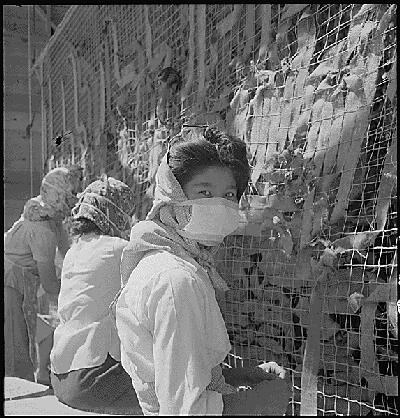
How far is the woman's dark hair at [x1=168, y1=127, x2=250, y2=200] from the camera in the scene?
1240mm

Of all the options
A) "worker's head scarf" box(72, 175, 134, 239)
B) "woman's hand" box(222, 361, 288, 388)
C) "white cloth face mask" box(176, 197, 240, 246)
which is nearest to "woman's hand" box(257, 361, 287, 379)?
"woman's hand" box(222, 361, 288, 388)

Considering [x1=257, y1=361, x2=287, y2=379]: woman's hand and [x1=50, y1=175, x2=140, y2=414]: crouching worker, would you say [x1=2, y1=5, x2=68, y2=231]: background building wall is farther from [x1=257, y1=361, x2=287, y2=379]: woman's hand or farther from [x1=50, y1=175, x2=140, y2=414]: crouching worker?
[x1=257, y1=361, x2=287, y2=379]: woman's hand

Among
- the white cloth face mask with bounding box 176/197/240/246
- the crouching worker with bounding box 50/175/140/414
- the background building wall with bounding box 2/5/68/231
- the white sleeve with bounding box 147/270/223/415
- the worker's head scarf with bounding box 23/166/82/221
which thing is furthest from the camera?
the worker's head scarf with bounding box 23/166/82/221

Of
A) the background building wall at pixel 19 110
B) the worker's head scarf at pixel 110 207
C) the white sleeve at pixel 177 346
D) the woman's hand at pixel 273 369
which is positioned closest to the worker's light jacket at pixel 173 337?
the white sleeve at pixel 177 346

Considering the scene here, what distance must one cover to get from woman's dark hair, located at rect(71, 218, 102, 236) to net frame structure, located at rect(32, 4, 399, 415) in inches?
4.9

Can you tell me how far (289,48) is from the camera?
1303 millimetres

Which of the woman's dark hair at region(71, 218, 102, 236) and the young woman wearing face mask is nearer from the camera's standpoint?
the young woman wearing face mask

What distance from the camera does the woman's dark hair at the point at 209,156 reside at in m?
1.24

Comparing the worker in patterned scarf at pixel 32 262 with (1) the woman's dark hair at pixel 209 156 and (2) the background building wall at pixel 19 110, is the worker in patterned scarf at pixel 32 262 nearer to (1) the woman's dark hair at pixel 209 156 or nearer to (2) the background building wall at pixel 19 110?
(2) the background building wall at pixel 19 110

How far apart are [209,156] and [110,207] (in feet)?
1.22

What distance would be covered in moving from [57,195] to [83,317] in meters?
0.34

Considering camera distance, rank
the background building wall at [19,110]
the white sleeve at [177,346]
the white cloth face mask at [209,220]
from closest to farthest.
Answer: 1. the white sleeve at [177,346]
2. the white cloth face mask at [209,220]
3. the background building wall at [19,110]

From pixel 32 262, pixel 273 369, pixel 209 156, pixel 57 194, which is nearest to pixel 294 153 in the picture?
pixel 209 156

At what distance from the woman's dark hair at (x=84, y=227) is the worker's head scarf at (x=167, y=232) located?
0.25 meters
